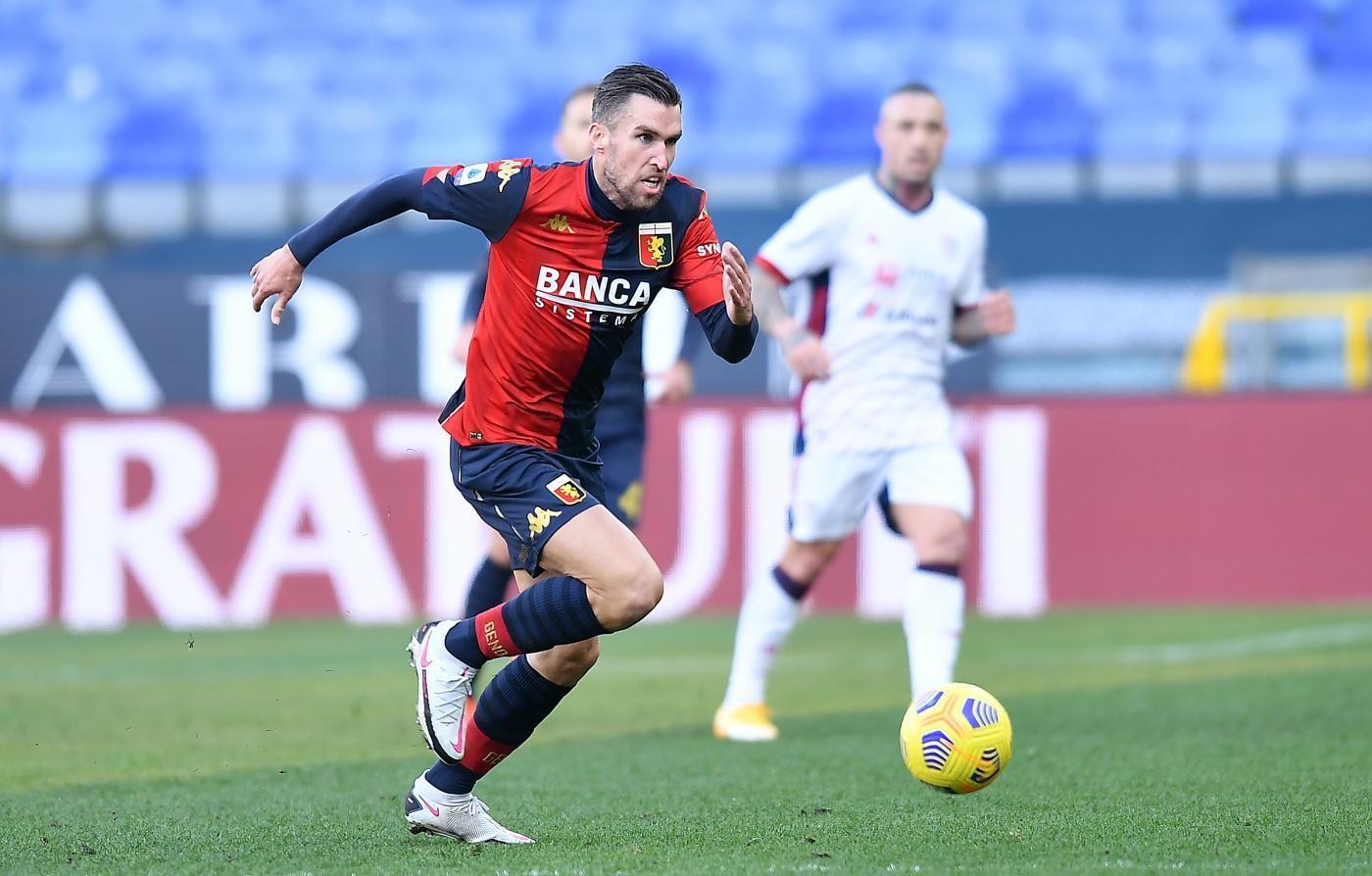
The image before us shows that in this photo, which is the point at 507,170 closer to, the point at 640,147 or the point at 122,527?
the point at 640,147

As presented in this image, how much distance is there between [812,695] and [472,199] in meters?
3.98

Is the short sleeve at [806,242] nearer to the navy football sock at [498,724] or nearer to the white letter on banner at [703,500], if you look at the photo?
the navy football sock at [498,724]

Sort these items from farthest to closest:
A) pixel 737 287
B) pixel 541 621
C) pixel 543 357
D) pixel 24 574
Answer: pixel 24 574 → pixel 543 357 → pixel 541 621 → pixel 737 287

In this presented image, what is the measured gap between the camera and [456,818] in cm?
461

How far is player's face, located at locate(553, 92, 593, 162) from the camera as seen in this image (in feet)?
21.6

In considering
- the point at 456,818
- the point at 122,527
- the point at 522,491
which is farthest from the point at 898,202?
the point at 122,527

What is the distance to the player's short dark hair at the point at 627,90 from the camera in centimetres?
447

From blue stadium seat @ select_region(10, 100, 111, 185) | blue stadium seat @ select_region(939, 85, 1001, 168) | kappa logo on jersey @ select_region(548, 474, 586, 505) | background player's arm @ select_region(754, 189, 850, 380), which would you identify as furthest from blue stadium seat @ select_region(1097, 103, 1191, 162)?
kappa logo on jersey @ select_region(548, 474, 586, 505)

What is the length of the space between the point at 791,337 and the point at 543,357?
1.77 metres

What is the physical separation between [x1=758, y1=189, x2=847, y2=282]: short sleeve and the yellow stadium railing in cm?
625

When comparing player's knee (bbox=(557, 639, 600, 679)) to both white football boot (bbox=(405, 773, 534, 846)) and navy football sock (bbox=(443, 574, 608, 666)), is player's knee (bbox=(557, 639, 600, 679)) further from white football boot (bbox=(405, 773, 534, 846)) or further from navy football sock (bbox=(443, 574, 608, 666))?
white football boot (bbox=(405, 773, 534, 846))

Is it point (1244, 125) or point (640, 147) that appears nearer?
point (640, 147)

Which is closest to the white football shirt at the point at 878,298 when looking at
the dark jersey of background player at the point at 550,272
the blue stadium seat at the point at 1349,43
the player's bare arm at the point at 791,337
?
the player's bare arm at the point at 791,337

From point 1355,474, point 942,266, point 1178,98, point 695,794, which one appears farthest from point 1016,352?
point 695,794
